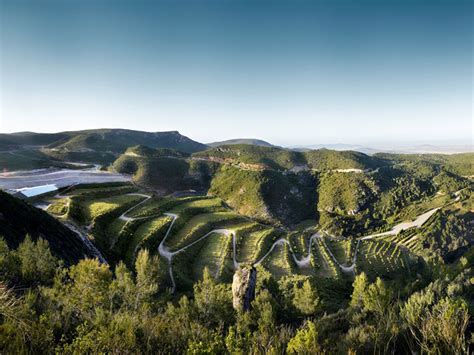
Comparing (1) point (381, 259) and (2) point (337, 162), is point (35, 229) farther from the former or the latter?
(2) point (337, 162)

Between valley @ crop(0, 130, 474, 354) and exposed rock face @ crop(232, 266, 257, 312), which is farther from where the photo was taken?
valley @ crop(0, 130, 474, 354)

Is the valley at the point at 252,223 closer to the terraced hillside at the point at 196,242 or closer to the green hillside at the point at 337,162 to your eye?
the terraced hillside at the point at 196,242

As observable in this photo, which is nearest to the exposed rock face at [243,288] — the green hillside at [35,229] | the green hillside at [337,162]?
the green hillside at [35,229]

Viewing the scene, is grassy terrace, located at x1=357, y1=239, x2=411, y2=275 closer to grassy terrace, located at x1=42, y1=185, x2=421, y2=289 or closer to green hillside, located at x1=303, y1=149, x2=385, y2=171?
grassy terrace, located at x1=42, y1=185, x2=421, y2=289

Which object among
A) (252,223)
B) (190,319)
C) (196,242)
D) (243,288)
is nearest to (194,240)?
(196,242)

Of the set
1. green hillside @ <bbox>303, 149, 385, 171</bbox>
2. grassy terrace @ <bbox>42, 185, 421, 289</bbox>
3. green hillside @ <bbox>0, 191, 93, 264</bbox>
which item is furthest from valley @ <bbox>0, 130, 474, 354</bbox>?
green hillside @ <bbox>303, 149, 385, 171</bbox>

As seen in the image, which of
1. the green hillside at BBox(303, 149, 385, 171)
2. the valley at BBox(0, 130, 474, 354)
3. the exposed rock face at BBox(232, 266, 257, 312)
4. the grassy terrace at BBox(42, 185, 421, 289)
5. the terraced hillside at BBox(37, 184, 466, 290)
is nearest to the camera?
the exposed rock face at BBox(232, 266, 257, 312)

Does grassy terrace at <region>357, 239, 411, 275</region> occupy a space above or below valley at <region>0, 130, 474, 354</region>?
below

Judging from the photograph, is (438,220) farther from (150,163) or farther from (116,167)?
(116,167)
